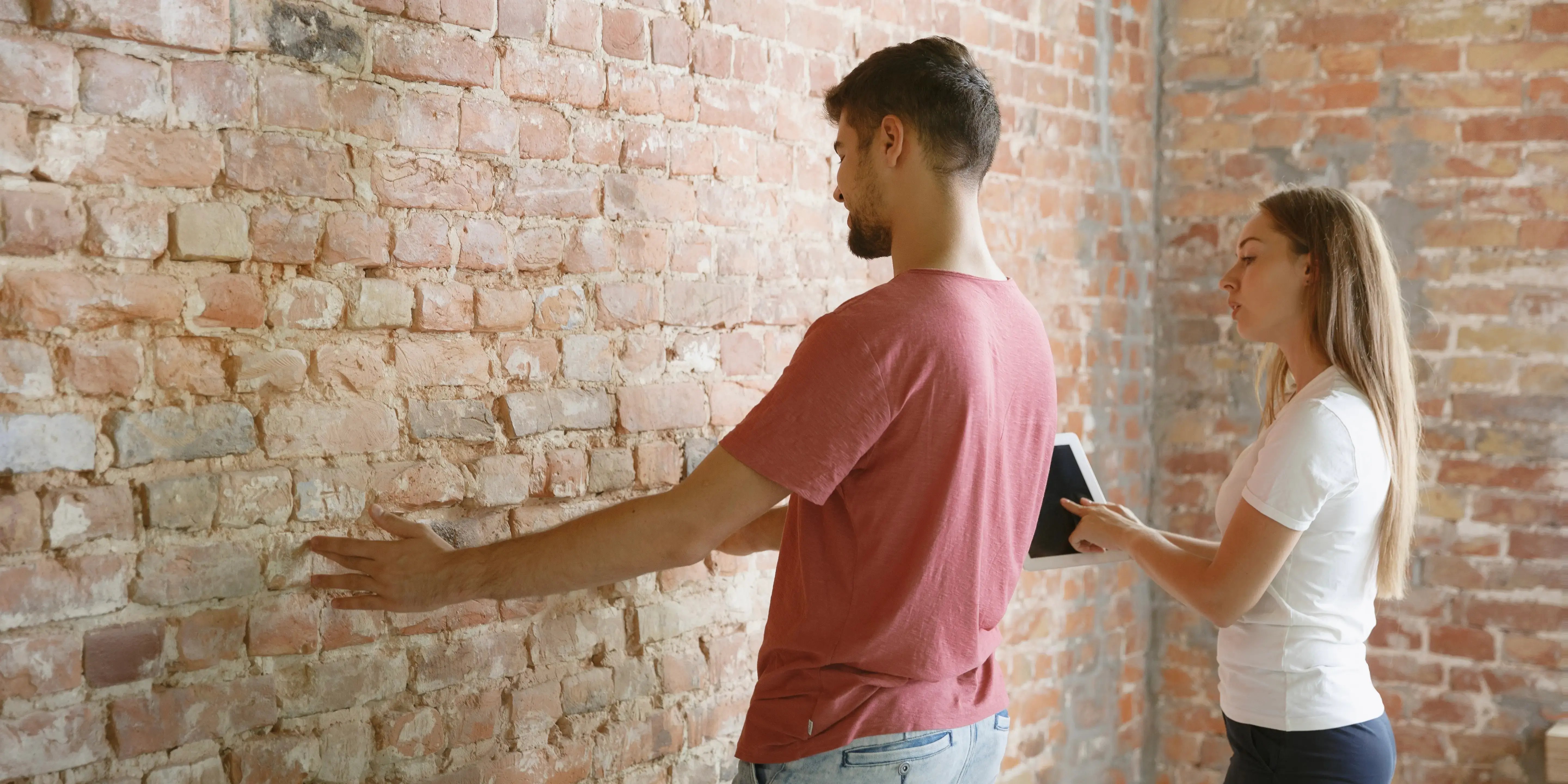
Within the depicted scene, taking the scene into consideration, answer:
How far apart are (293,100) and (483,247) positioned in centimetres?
37

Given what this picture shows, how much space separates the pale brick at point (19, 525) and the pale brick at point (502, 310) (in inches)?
27.0

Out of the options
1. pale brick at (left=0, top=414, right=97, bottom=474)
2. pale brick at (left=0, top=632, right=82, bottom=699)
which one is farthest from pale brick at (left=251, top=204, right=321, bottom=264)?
pale brick at (left=0, top=632, right=82, bottom=699)

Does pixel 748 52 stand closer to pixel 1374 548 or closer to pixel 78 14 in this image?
pixel 78 14

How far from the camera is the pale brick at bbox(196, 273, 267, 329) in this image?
1732 millimetres

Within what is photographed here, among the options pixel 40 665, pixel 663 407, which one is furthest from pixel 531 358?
pixel 40 665

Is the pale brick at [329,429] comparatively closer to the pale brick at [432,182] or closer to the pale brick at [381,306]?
the pale brick at [381,306]

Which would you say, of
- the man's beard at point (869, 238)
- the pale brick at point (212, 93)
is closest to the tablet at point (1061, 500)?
the man's beard at point (869, 238)

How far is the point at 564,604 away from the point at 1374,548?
4.65 ft

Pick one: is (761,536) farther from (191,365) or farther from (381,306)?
(191,365)

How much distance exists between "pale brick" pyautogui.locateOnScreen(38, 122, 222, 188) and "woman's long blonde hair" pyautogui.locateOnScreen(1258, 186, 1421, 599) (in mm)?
1790

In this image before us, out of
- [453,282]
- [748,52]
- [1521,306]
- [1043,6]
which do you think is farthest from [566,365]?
[1521,306]

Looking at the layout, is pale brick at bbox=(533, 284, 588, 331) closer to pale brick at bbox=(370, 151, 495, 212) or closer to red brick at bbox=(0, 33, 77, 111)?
pale brick at bbox=(370, 151, 495, 212)

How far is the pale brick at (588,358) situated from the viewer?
2.18 meters

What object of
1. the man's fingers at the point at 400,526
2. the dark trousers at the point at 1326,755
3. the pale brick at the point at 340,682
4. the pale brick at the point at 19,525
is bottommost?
the dark trousers at the point at 1326,755
